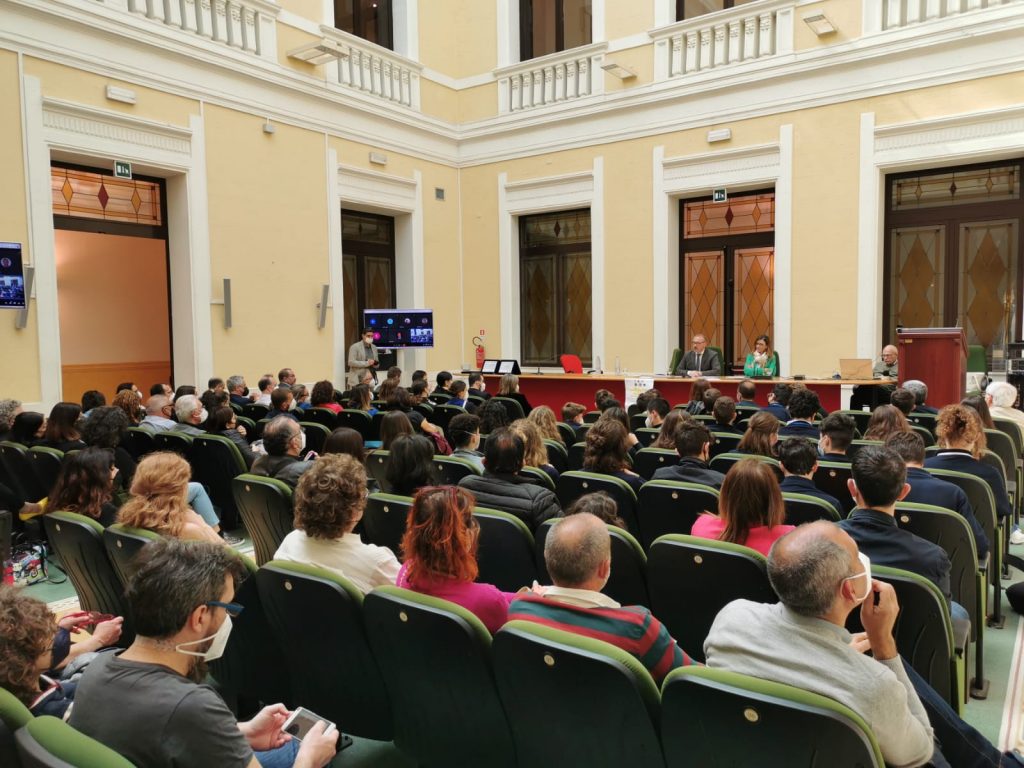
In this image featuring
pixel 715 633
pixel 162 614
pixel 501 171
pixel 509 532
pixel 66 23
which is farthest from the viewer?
pixel 501 171

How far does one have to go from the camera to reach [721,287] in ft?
35.7

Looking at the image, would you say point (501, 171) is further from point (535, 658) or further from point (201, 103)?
point (535, 658)

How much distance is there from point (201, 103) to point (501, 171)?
191 inches

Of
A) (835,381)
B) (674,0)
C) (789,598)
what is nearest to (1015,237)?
(835,381)

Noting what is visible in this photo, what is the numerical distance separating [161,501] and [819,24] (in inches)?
370

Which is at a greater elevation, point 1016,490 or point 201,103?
point 201,103

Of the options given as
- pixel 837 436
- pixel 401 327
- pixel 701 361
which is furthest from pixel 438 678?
pixel 401 327

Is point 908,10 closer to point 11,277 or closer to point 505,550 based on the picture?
point 505,550

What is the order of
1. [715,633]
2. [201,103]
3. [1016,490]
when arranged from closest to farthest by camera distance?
[715,633] → [1016,490] → [201,103]

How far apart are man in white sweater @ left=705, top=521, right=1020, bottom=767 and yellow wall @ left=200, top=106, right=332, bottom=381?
837 cm

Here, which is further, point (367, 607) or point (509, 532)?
point (509, 532)

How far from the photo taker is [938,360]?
6941 mm

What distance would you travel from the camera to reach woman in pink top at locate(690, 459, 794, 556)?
253cm

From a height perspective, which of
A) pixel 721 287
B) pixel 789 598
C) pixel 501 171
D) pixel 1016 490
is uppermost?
pixel 501 171
